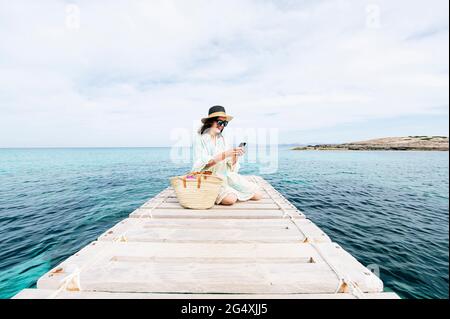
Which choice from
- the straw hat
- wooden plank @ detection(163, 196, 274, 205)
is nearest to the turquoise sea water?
wooden plank @ detection(163, 196, 274, 205)

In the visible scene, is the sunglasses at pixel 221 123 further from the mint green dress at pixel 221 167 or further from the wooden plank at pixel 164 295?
the wooden plank at pixel 164 295

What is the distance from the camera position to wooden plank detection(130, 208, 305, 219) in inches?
149

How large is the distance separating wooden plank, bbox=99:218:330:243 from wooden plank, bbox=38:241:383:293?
0.47ft

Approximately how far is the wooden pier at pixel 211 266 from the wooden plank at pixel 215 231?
14 millimetres

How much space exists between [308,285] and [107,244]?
2.53m

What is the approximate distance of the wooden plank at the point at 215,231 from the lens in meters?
2.79

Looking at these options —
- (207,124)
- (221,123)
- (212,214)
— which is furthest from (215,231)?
(207,124)

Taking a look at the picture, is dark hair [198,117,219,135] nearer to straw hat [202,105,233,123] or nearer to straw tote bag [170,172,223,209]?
straw hat [202,105,233,123]

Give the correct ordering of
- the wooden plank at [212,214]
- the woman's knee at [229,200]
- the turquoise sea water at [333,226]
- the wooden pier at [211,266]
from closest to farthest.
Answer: the wooden pier at [211,266], the wooden plank at [212,214], the turquoise sea water at [333,226], the woman's knee at [229,200]

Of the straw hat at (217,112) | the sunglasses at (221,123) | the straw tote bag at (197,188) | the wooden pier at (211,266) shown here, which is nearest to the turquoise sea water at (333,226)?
the wooden pier at (211,266)

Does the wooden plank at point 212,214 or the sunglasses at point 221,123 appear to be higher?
the sunglasses at point 221,123

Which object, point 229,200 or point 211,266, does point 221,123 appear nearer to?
point 229,200

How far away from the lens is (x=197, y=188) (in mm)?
3990
